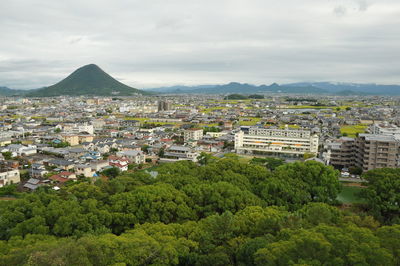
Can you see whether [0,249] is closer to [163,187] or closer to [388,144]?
[163,187]

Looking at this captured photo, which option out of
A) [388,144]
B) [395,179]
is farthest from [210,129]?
[395,179]

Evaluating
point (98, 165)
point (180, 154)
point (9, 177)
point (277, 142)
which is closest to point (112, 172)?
point (98, 165)

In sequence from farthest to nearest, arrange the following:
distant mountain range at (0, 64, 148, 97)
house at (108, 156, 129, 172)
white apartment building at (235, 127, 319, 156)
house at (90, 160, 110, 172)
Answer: distant mountain range at (0, 64, 148, 97)
white apartment building at (235, 127, 319, 156)
house at (108, 156, 129, 172)
house at (90, 160, 110, 172)

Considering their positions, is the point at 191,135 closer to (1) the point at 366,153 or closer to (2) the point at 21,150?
(2) the point at 21,150

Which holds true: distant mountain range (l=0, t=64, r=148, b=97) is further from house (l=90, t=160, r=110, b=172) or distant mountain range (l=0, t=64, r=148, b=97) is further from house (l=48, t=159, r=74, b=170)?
house (l=90, t=160, r=110, b=172)

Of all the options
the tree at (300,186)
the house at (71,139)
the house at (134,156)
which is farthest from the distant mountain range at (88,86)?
the tree at (300,186)

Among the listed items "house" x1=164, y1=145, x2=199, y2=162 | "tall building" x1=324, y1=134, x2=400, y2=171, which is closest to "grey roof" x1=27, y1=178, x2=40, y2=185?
"house" x1=164, y1=145, x2=199, y2=162
